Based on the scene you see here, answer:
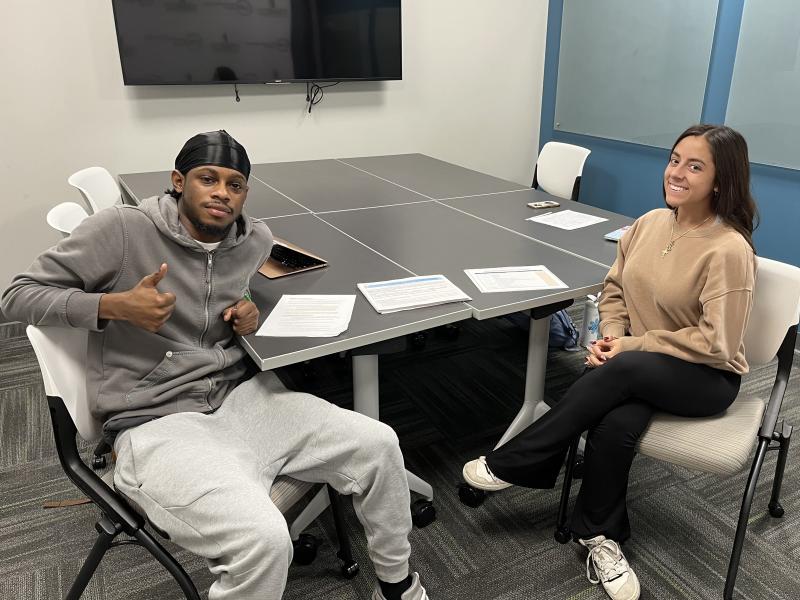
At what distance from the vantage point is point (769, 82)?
3127 mm

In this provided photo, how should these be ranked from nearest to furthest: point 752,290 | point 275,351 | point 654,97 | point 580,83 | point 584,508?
point 275,351
point 752,290
point 584,508
point 654,97
point 580,83

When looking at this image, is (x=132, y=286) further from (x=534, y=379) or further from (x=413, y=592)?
(x=534, y=379)

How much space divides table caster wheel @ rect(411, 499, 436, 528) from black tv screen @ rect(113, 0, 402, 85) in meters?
2.70

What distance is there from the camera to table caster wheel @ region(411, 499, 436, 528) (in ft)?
6.35

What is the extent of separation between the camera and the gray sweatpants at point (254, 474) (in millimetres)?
1223

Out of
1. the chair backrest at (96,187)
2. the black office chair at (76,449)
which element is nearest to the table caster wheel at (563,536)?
the black office chair at (76,449)

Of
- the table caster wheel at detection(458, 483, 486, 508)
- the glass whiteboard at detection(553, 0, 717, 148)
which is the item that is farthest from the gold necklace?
the glass whiteboard at detection(553, 0, 717, 148)

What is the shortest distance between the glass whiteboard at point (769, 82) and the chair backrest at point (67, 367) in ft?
10.7

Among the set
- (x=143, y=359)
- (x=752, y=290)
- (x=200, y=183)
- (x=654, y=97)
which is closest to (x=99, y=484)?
(x=143, y=359)

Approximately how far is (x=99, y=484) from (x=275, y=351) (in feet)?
1.53

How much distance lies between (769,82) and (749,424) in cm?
228

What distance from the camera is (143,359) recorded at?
1503mm

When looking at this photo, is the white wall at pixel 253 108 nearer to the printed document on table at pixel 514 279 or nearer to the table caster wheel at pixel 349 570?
the printed document on table at pixel 514 279

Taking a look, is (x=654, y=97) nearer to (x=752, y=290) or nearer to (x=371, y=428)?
(x=752, y=290)
